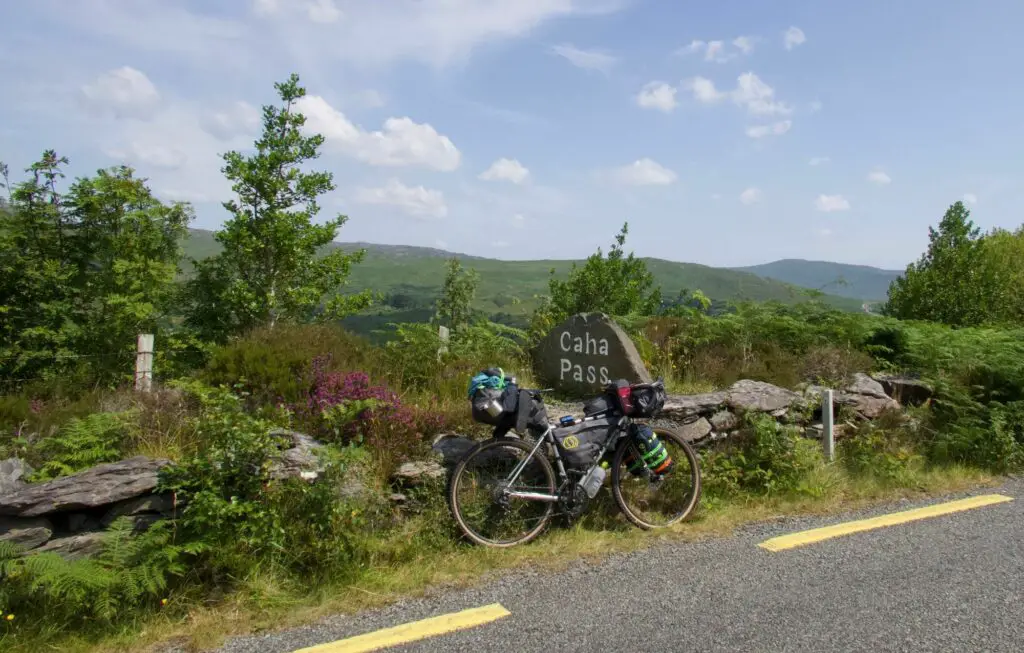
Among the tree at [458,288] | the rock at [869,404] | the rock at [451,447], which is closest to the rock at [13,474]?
the rock at [451,447]

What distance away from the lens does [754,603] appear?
12.5 ft

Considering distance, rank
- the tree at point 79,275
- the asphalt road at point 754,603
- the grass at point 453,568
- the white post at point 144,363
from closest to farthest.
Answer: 1. the asphalt road at point 754,603
2. the grass at point 453,568
3. the white post at point 144,363
4. the tree at point 79,275

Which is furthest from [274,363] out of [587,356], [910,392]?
[910,392]

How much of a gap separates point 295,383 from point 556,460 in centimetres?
241

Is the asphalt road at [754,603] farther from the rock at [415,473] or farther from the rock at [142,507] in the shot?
the rock at [142,507]

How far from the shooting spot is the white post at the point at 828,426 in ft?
21.9

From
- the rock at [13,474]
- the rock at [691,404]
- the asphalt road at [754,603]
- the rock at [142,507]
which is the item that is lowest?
the asphalt road at [754,603]

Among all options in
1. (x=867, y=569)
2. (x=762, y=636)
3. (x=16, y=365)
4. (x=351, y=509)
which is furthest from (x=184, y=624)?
(x=16, y=365)

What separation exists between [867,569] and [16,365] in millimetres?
10654

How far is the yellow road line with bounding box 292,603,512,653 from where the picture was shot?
338 centimetres

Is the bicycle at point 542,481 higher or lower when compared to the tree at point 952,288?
lower

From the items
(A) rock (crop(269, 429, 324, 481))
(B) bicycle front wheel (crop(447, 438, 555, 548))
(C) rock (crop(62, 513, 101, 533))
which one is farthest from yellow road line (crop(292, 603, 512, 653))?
(C) rock (crop(62, 513, 101, 533))

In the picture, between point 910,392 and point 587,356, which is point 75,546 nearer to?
point 587,356

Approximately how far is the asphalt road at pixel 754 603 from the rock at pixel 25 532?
141 centimetres
